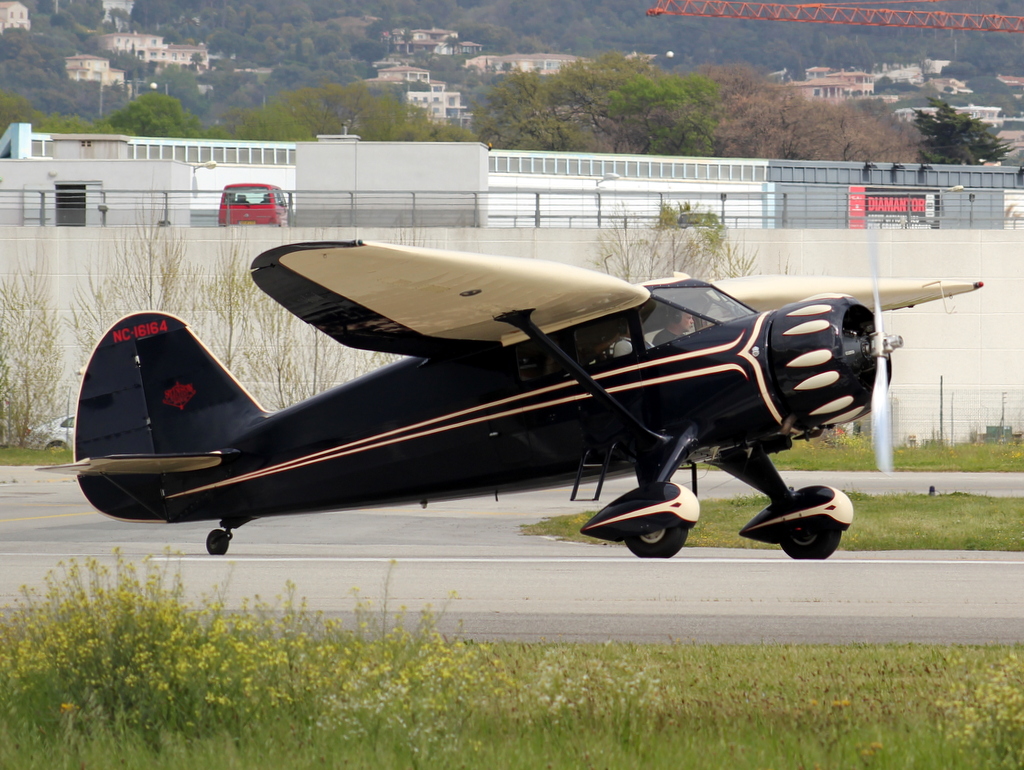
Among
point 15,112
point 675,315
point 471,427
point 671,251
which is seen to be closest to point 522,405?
point 471,427

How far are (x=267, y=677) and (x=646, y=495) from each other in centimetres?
452

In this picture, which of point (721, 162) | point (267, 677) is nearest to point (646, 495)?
point (267, 677)

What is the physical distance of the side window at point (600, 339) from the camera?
11.1 m

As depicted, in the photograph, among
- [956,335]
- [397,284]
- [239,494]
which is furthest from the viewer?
[956,335]

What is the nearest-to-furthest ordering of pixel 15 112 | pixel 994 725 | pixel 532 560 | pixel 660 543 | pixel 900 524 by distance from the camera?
pixel 994 725
pixel 660 543
pixel 532 560
pixel 900 524
pixel 15 112

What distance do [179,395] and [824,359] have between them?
7.18 meters

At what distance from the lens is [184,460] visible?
499 inches

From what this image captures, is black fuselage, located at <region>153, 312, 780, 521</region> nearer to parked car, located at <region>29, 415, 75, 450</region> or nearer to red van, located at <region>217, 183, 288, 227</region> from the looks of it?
parked car, located at <region>29, 415, 75, 450</region>

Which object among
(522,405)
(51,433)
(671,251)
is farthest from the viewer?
(671,251)

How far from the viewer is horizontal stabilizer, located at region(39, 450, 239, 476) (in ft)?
39.4

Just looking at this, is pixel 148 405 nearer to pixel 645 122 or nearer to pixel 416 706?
pixel 416 706

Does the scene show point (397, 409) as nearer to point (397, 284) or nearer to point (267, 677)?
point (397, 284)

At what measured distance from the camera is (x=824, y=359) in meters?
10.1

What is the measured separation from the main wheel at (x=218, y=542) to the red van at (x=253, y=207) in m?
27.5
